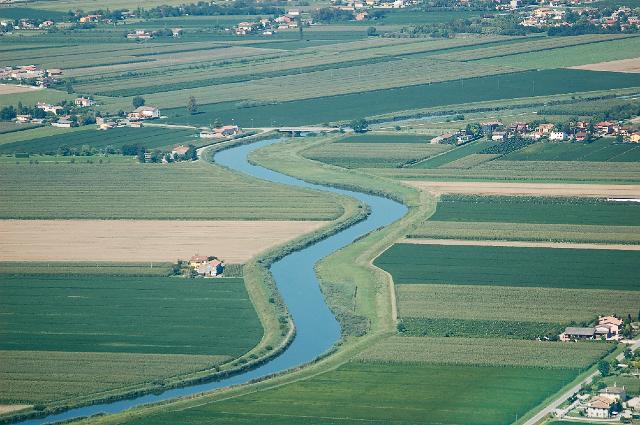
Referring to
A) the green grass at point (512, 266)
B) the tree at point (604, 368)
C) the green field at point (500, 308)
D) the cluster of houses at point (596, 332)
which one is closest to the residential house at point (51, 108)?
the green grass at point (512, 266)

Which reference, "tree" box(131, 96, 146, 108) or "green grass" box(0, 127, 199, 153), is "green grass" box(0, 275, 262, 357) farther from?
"tree" box(131, 96, 146, 108)

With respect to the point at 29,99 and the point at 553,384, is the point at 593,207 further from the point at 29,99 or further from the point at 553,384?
the point at 29,99

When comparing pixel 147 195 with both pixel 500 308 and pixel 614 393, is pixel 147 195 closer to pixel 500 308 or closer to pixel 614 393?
pixel 500 308

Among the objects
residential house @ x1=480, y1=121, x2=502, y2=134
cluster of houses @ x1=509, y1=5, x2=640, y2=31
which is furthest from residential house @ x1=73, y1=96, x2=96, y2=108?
cluster of houses @ x1=509, y1=5, x2=640, y2=31

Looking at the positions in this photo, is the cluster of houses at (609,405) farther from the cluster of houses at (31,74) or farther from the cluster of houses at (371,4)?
the cluster of houses at (371,4)

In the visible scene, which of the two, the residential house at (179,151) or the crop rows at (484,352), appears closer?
the crop rows at (484,352)

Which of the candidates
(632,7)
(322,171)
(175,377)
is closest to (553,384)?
(175,377)
